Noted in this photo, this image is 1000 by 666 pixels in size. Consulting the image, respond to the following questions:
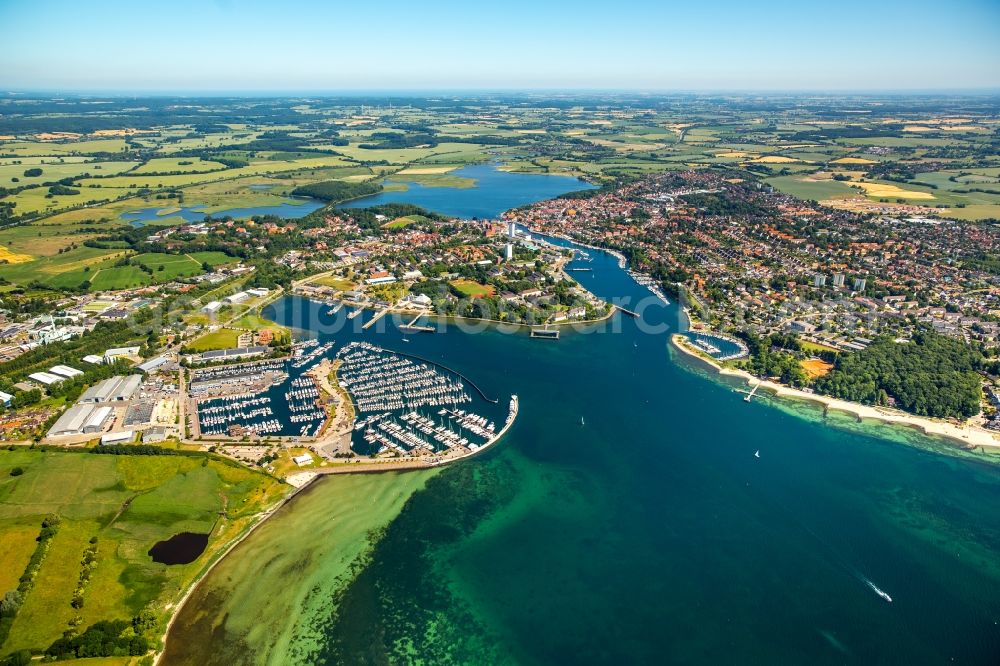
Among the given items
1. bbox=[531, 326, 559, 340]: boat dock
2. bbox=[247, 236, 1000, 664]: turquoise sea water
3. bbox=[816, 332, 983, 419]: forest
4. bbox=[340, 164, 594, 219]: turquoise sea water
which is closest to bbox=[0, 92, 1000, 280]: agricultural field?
bbox=[340, 164, 594, 219]: turquoise sea water

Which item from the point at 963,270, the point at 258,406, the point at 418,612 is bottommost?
the point at 418,612

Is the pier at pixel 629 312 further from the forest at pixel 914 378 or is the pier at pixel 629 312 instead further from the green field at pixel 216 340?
the green field at pixel 216 340

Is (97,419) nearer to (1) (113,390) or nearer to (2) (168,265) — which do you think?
(1) (113,390)

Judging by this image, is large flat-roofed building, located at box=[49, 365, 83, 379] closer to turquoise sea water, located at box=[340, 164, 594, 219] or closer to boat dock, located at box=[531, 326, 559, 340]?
boat dock, located at box=[531, 326, 559, 340]

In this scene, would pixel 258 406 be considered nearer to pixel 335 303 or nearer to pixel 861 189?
pixel 335 303

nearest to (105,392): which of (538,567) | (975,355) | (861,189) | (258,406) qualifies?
(258,406)
